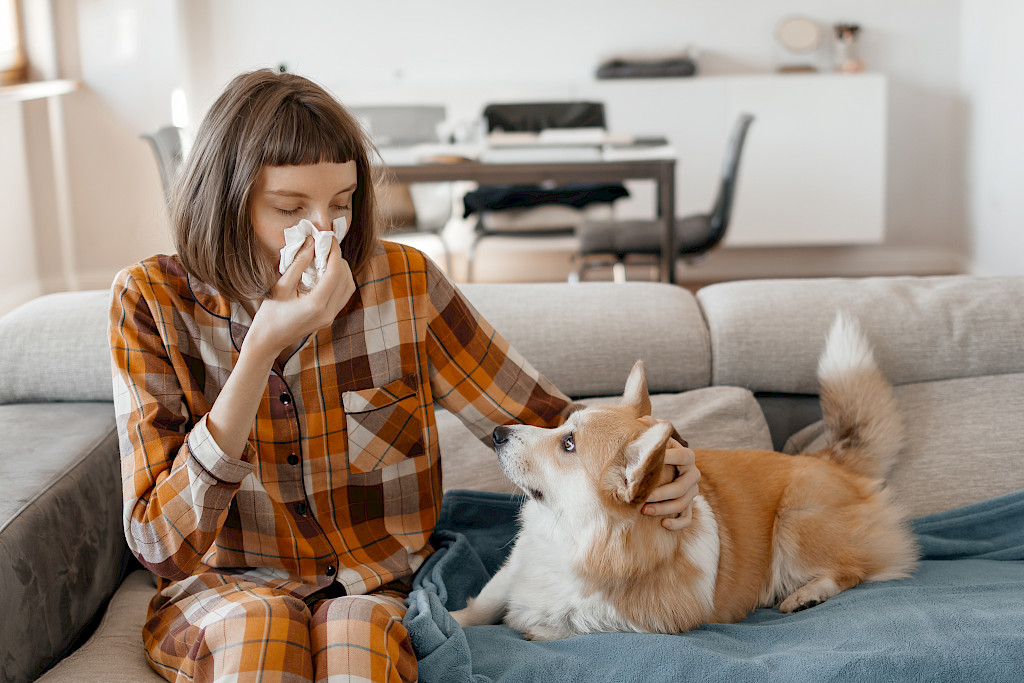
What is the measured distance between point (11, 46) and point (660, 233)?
3.58 metres

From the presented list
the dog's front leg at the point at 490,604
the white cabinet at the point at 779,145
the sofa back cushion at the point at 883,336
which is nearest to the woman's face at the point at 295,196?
the dog's front leg at the point at 490,604

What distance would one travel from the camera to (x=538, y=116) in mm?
5051

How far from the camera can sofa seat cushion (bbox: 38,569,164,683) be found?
1.12m

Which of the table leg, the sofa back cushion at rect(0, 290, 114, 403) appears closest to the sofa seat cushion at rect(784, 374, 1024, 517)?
the sofa back cushion at rect(0, 290, 114, 403)

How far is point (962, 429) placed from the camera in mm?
1552

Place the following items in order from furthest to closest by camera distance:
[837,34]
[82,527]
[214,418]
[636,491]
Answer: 1. [837,34]
2. [82,527]
3. [636,491]
4. [214,418]

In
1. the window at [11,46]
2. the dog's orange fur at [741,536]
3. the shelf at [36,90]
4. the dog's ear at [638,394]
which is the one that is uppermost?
the window at [11,46]

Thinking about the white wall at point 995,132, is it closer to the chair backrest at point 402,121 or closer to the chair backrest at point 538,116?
the chair backrest at point 538,116

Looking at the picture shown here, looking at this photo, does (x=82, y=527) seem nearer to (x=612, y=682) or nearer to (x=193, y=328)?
(x=193, y=328)

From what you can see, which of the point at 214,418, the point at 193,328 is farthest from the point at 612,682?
the point at 193,328

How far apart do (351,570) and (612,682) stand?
1.25ft

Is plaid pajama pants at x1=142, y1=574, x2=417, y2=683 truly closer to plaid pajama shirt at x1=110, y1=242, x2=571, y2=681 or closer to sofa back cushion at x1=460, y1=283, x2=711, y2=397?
plaid pajama shirt at x1=110, y1=242, x2=571, y2=681

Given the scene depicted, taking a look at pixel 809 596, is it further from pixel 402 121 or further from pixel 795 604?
pixel 402 121

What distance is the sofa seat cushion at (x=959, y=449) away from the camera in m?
1.52
